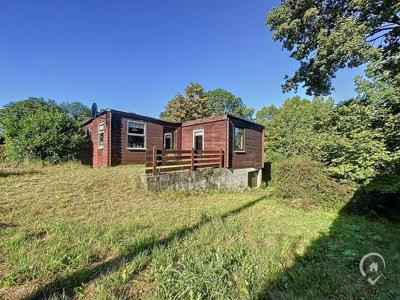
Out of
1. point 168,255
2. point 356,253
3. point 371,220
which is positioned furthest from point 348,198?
point 168,255

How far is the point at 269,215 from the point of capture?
20.8ft

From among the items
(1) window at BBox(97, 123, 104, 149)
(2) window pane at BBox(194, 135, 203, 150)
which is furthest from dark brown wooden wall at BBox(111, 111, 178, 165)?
(2) window pane at BBox(194, 135, 203, 150)

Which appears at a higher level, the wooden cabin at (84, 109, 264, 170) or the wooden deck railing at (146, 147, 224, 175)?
the wooden cabin at (84, 109, 264, 170)

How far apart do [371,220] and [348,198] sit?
3.04ft

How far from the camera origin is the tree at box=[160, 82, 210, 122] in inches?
1062

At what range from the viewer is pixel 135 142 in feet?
40.6

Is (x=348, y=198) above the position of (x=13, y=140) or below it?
below

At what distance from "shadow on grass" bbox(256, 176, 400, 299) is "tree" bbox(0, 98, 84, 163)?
1176 centimetres

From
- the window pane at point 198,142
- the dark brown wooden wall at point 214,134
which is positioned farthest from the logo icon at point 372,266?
the window pane at point 198,142

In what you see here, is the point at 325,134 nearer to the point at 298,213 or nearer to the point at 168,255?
the point at 298,213

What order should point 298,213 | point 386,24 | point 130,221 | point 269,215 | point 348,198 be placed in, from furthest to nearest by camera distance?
1. point 386,24
2. point 348,198
3. point 298,213
4. point 269,215
5. point 130,221

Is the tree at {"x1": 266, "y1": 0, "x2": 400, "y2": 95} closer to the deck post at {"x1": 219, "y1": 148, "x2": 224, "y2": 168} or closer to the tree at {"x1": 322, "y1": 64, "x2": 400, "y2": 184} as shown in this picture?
the tree at {"x1": 322, "y1": 64, "x2": 400, "y2": 184}

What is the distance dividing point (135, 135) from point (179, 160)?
14.2 ft

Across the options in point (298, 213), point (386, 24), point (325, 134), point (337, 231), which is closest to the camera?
point (337, 231)
